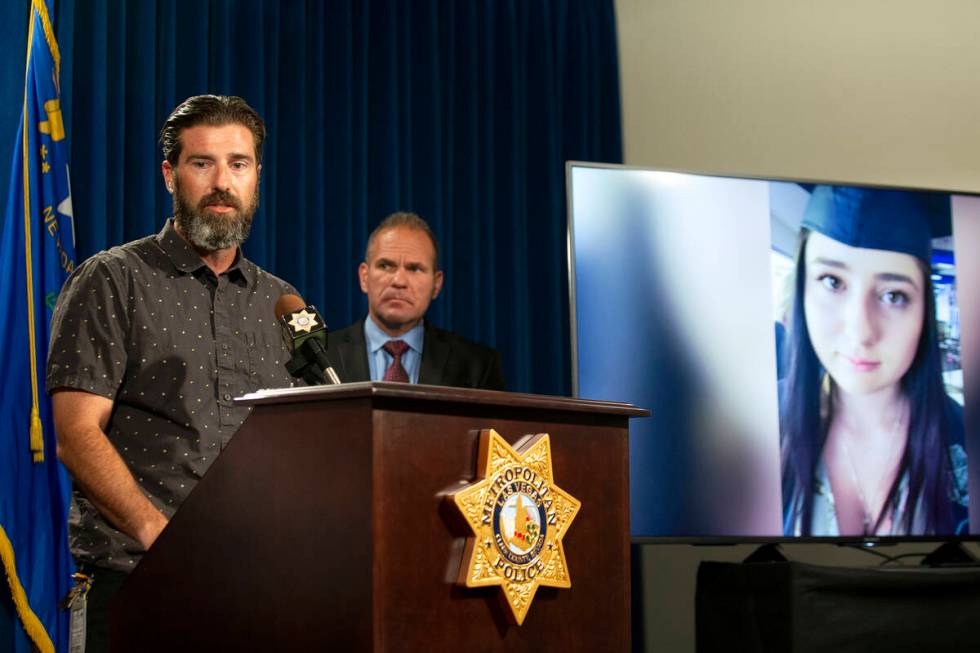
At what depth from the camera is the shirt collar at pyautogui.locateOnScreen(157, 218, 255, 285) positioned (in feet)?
6.50

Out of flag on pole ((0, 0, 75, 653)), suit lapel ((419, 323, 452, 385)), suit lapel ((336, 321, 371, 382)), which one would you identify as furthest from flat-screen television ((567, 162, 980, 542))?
flag on pole ((0, 0, 75, 653))

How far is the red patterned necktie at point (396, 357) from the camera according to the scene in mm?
3518

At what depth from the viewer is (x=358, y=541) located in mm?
1172

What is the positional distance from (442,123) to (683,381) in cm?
142

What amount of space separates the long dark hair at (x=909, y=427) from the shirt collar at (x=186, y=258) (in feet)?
6.64

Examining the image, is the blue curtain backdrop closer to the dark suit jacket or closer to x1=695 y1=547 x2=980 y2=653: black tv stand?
the dark suit jacket

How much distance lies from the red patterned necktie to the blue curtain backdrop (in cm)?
43

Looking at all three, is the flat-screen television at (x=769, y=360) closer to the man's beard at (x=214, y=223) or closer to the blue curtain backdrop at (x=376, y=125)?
the blue curtain backdrop at (x=376, y=125)

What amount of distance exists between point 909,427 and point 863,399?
0.56ft

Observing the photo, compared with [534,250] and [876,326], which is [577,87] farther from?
[876,326]

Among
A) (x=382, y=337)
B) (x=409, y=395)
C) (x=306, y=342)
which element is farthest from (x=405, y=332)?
(x=409, y=395)

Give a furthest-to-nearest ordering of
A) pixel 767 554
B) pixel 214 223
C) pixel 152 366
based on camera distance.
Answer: pixel 767 554 → pixel 214 223 → pixel 152 366

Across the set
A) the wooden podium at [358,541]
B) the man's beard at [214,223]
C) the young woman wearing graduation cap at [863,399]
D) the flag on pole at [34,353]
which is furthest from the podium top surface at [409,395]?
the young woman wearing graduation cap at [863,399]

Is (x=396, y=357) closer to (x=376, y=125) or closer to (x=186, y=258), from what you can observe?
(x=376, y=125)
